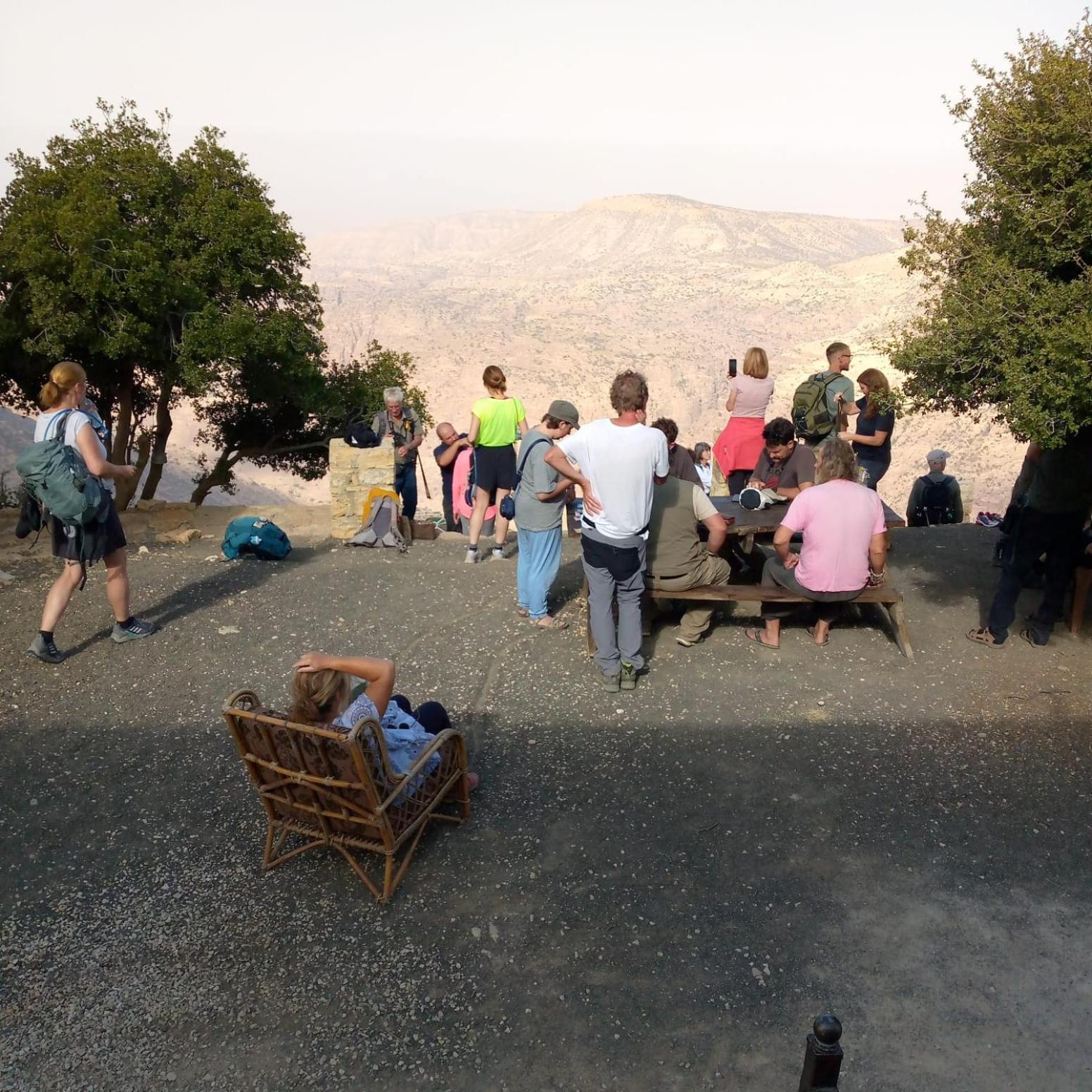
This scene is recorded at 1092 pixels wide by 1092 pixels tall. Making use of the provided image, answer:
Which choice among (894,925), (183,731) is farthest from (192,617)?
(894,925)

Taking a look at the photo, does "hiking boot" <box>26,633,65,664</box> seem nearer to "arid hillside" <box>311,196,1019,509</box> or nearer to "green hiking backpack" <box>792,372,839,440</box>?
"green hiking backpack" <box>792,372,839,440</box>

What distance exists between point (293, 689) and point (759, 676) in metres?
3.51

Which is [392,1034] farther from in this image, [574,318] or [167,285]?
[574,318]

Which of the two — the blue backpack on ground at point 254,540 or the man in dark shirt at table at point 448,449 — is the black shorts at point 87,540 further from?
the man in dark shirt at table at point 448,449

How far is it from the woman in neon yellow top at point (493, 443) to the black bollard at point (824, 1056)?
20.6ft

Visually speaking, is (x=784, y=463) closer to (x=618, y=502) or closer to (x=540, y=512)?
(x=540, y=512)

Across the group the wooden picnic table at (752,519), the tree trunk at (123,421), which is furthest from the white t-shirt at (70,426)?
the tree trunk at (123,421)

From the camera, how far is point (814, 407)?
8242 mm

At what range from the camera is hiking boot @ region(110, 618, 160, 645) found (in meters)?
6.82

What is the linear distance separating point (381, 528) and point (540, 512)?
3.09 metres

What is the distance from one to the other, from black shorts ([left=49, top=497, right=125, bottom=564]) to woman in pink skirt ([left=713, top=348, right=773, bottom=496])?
207 inches

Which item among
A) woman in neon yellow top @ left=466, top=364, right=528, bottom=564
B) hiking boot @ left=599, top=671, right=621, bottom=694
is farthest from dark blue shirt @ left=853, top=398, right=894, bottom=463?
hiking boot @ left=599, top=671, right=621, bottom=694

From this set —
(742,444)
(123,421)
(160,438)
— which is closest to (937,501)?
(742,444)

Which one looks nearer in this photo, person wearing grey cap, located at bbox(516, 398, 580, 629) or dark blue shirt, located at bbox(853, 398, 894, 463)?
person wearing grey cap, located at bbox(516, 398, 580, 629)
